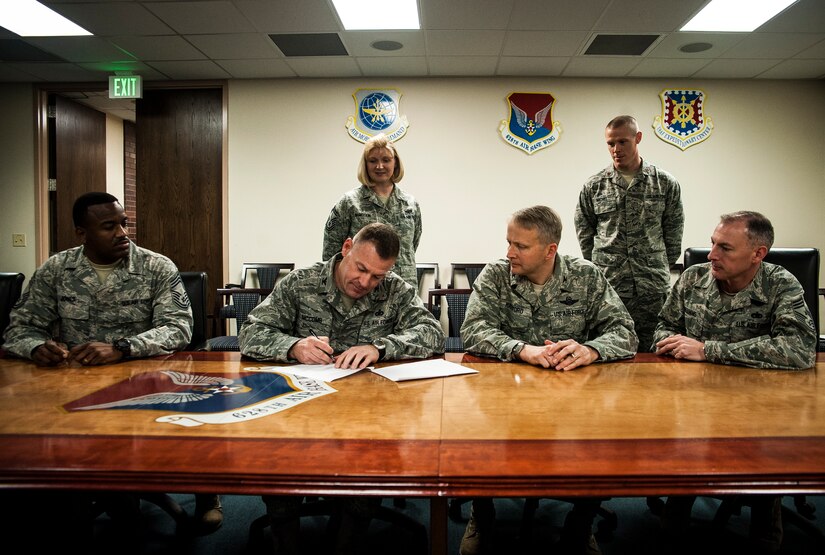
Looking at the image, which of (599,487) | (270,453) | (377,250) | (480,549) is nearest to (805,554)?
(480,549)

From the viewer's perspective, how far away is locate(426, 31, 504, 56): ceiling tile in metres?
4.11

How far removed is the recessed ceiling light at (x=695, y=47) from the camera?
4273 mm

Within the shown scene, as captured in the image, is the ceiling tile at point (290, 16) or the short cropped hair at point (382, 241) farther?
the ceiling tile at point (290, 16)

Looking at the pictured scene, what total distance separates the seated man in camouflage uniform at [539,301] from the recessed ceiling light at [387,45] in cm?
285

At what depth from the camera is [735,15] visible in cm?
384

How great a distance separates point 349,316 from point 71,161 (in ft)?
17.5

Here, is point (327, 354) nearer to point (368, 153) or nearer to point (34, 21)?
point (368, 153)

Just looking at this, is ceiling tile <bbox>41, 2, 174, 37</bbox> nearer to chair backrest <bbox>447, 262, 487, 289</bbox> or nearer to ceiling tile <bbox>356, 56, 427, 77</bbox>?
ceiling tile <bbox>356, 56, 427, 77</bbox>

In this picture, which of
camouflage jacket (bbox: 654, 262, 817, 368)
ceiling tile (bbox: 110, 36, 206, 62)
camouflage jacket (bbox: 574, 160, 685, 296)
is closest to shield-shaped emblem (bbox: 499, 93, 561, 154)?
camouflage jacket (bbox: 574, 160, 685, 296)

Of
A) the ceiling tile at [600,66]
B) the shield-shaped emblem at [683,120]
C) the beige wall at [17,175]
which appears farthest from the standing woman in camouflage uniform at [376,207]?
the beige wall at [17,175]

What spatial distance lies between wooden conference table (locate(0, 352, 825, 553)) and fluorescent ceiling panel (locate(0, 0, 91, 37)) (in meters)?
3.62

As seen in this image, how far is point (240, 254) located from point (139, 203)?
117 centimetres

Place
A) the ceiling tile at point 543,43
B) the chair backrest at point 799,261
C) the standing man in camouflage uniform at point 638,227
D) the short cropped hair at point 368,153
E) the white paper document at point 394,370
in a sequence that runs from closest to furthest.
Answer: the white paper document at point 394,370
the chair backrest at point 799,261
the standing man in camouflage uniform at point 638,227
the short cropped hair at point 368,153
the ceiling tile at point 543,43

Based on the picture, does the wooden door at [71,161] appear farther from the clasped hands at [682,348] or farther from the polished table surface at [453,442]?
the clasped hands at [682,348]
